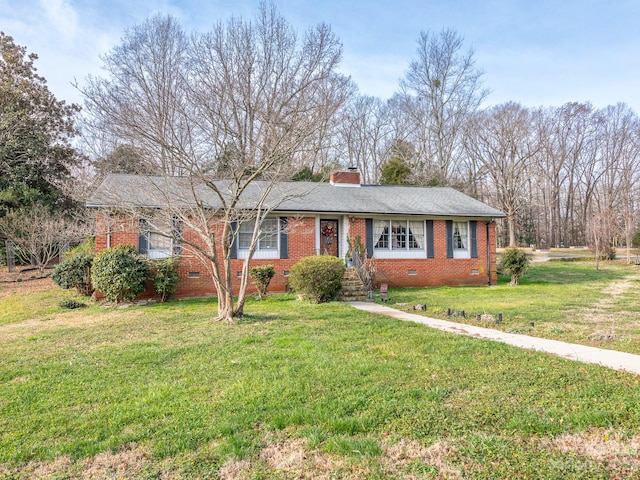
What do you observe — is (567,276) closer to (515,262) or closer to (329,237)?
(515,262)

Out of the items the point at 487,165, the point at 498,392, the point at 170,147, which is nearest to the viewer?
the point at 498,392

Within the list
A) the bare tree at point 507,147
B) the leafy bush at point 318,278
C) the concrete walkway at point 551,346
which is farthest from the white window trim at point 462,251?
the bare tree at point 507,147

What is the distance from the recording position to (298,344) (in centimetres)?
595

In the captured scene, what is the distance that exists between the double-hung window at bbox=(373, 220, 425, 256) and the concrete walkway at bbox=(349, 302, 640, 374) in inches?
244

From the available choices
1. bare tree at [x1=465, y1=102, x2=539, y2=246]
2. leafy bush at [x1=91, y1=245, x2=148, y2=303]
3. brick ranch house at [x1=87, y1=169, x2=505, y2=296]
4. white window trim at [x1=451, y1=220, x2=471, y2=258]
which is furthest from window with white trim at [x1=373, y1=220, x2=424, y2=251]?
bare tree at [x1=465, y1=102, x2=539, y2=246]

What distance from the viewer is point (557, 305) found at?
9.74m

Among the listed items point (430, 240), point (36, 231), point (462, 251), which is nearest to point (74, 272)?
point (36, 231)

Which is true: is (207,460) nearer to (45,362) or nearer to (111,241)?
(45,362)

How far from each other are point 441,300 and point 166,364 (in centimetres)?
804

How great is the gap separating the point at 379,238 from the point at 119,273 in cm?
871

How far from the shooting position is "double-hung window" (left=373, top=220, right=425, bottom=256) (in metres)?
14.5

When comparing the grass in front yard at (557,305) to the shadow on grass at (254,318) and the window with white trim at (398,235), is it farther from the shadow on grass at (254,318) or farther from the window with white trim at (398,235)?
the shadow on grass at (254,318)

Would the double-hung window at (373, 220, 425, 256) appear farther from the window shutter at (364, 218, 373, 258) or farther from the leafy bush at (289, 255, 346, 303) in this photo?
the leafy bush at (289, 255, 346, 303)

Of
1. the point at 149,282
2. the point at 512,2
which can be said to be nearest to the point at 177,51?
the point at 149,282
